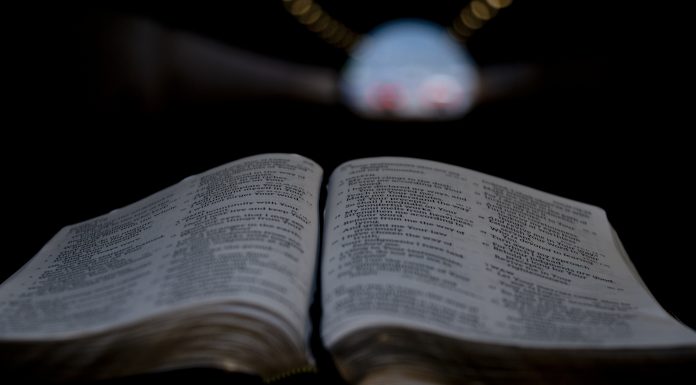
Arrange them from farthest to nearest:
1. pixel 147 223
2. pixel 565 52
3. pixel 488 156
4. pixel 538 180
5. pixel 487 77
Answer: pixel 487 77
pixel 565 52
pixel 488 156
pixel 538 180
pixel 147 223

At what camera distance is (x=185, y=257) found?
41 centimetres

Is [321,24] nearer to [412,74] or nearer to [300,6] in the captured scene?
[300,6]

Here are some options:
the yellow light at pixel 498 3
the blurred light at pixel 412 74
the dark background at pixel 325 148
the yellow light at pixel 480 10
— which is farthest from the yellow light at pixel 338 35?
the dark background at pixel 325 148

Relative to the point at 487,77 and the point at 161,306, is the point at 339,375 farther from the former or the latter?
the point at 487,77

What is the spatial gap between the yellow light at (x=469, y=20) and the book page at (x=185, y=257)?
5613mm

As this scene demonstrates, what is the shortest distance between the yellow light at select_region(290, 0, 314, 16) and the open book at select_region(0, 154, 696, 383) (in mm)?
4500

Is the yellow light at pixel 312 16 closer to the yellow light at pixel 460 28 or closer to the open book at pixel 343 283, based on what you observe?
the yellow light at pixel 460 28

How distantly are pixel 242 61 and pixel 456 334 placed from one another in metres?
6.41

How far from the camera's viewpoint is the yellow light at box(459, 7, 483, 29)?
5.70m

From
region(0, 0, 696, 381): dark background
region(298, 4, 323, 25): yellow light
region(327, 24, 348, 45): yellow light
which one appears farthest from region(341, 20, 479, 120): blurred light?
region(0, 0, 696, 381): dark background

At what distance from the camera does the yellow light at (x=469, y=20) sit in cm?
570

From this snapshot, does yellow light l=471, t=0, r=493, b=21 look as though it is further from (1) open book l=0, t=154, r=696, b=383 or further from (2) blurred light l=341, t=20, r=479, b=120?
(1) open book l=0, t=154, r=696, b=383

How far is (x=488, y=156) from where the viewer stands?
87 centimetres

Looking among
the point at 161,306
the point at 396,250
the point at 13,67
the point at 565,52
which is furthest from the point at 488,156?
the point at 565,52
